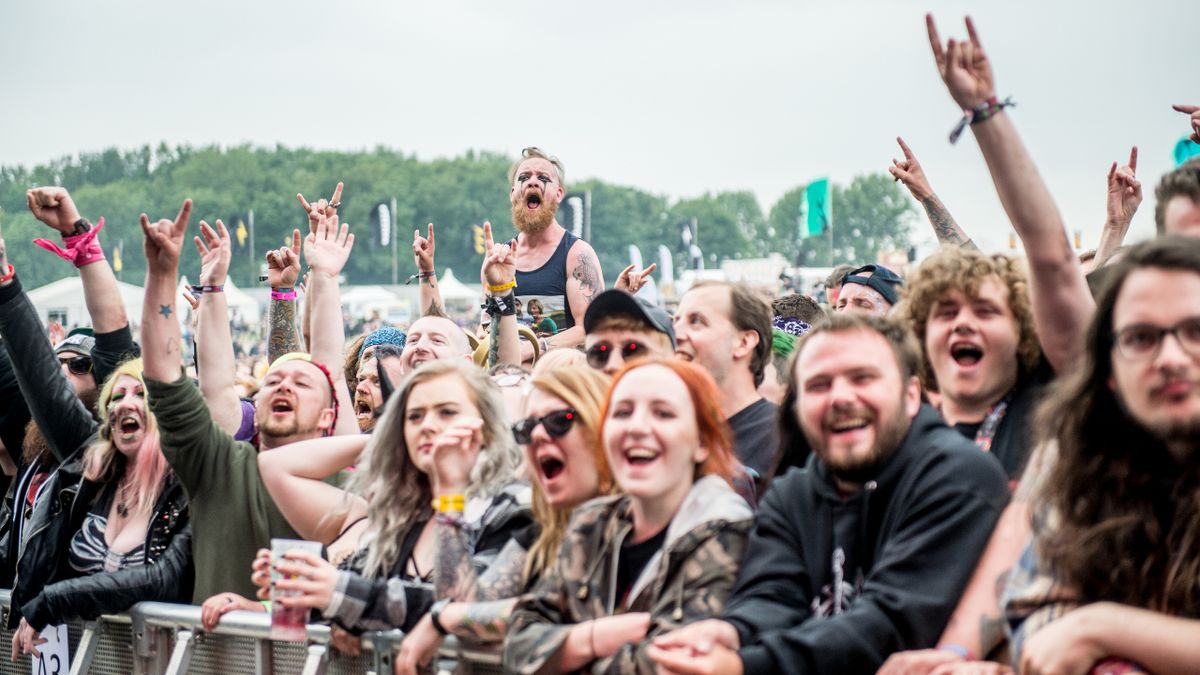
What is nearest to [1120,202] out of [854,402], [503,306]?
[503,306]

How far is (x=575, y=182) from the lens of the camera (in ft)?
480

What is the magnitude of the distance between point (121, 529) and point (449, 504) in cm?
207

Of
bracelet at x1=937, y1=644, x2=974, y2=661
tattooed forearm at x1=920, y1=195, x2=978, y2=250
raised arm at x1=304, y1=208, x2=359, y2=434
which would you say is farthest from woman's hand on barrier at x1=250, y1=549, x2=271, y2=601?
tattooed forearm at x1=920, y1=195, x2=978, y2=250

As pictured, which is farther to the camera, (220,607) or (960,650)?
(220,607)

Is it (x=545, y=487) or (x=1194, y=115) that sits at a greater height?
(x=1194, y=115)

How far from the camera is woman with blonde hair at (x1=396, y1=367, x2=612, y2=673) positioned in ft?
12.9

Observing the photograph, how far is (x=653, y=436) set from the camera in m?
3.58

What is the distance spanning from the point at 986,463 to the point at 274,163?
145m

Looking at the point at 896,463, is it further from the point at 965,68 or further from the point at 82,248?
the point at 82,248

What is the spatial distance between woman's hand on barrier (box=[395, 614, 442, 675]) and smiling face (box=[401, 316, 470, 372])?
2.04 meters

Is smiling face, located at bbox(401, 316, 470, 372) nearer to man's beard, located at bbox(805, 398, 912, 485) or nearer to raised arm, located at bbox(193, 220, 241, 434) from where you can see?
raised arm, located at bbox(193, 220, 241, 434)

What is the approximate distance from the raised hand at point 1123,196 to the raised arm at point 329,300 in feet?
10.7

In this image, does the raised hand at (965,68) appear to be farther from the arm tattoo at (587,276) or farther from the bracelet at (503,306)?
the arm tattoo at (587,276)

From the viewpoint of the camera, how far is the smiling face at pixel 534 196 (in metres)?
7.31
